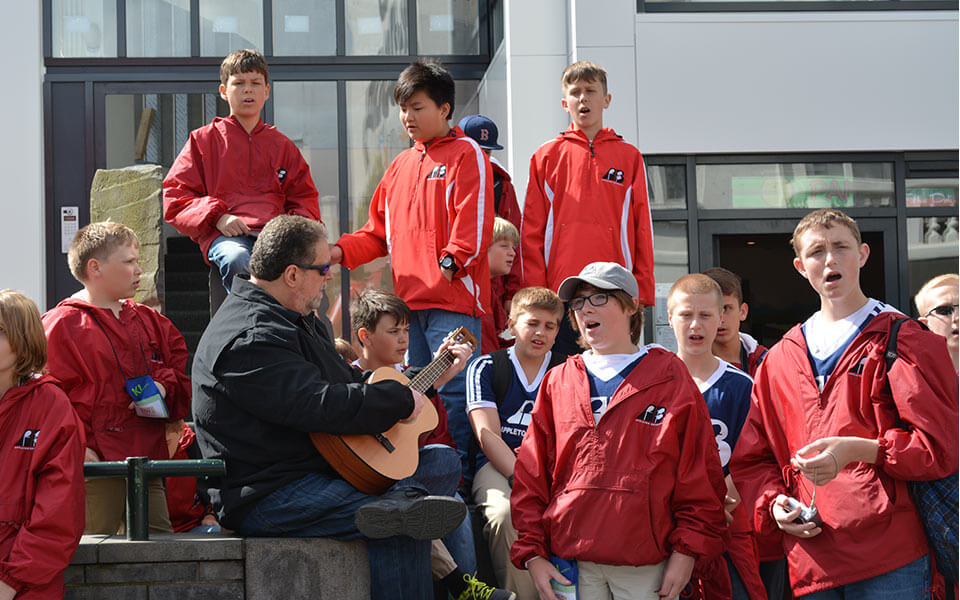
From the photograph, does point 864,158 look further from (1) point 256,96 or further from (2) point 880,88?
(1) point 256,96

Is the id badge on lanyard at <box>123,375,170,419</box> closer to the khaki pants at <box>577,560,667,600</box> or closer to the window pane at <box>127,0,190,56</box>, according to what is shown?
the khaki pants at <box>577,560,667,600</box>

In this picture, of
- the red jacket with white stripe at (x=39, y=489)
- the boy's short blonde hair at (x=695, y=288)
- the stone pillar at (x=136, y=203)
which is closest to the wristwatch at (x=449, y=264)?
the boy's short blonde hair at (x=695, y=288)

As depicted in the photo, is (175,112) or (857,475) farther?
(175,112)

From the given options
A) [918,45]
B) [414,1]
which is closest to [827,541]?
[918,45]

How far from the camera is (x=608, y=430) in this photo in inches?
158

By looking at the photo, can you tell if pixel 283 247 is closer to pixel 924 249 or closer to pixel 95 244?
pixel 95 244

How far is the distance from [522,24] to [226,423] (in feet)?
19.1

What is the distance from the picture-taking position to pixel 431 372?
5.20 metres

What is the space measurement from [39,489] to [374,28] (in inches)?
283

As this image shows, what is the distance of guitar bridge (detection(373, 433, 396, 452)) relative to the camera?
4.41 meters

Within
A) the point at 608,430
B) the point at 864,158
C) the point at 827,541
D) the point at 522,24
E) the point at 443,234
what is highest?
the point at 522,24

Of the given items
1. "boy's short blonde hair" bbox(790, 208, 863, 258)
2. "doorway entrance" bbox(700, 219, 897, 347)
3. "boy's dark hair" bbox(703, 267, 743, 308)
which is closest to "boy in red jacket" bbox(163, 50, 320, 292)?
"boy's dark hair" bbox(703, 267, 743, 308)

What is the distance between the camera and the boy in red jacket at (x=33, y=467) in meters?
4.03

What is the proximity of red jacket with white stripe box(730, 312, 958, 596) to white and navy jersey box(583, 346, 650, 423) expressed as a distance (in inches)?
22.0
